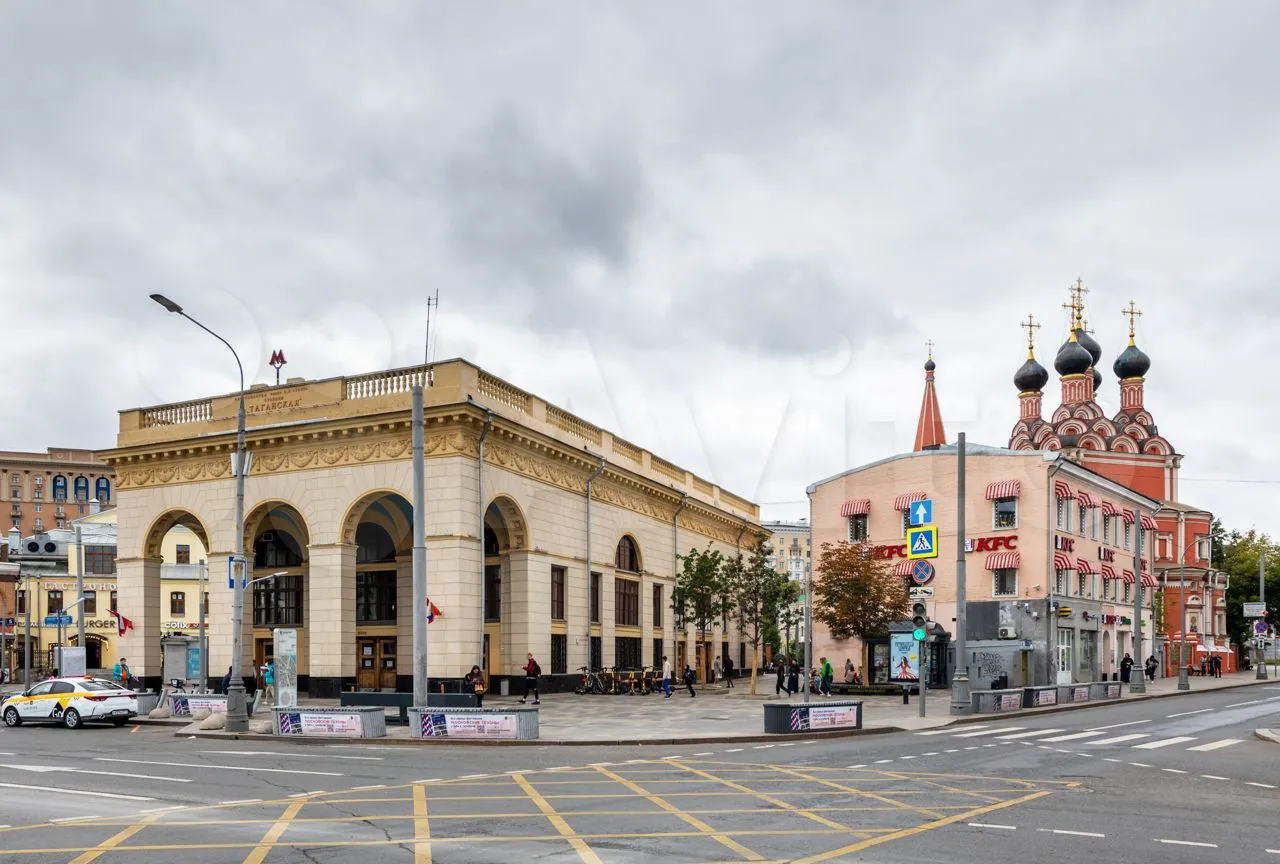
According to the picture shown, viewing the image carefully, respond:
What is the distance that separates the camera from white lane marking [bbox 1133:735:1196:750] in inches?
1008

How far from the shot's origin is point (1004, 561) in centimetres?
5341

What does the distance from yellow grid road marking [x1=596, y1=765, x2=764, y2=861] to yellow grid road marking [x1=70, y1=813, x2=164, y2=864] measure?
631 centimetres

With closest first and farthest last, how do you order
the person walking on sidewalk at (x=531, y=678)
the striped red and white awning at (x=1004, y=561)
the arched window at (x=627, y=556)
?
the person walking on sidewalk at (x=531, y=678) < the striped red and white awning at (x=1004, y=561) < the arched window at (x=627, y=556)

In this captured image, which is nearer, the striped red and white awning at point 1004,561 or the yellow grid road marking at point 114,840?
the yellow grid road marking at point 114,840

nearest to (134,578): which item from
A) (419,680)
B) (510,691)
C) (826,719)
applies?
(510,691)

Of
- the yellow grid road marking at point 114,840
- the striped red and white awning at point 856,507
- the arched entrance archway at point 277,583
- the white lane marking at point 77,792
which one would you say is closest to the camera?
the yellow grid road marking at point 114,840

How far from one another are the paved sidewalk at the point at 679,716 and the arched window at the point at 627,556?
275 inches

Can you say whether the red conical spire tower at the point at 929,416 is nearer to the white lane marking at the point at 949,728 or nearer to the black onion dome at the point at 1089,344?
the black onion dome at the point at 1089,344

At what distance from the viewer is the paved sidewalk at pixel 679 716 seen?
27.8 m

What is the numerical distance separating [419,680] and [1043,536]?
3426 cm

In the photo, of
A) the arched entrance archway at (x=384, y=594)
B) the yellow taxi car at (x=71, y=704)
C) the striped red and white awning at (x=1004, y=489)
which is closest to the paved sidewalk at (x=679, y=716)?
the arched entrance archway at (x=384, y=594)

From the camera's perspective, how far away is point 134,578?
49.7 m

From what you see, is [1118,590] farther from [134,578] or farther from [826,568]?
[134,578]

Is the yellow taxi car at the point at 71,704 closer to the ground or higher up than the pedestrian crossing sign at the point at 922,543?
closer to the ground
